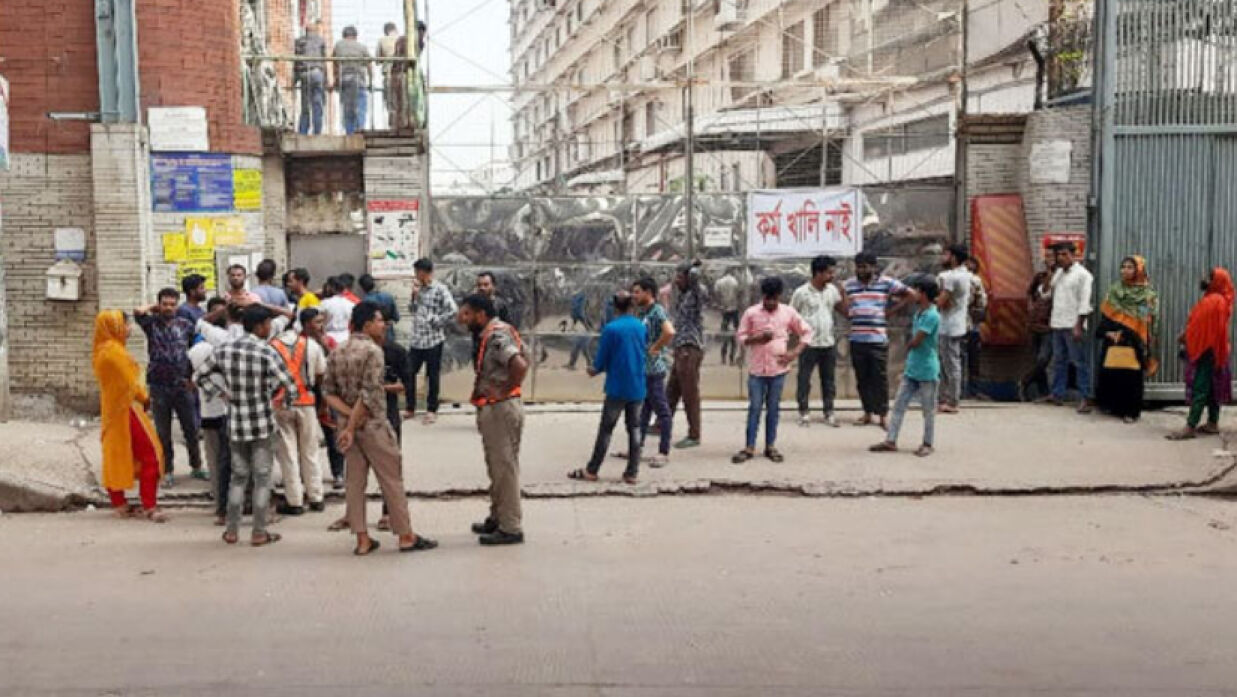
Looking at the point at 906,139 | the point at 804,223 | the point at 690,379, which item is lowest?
the point at 690,379

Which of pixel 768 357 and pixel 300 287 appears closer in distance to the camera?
pixel 768 357

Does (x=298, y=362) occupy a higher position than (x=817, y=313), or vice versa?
(x=817, y=313)

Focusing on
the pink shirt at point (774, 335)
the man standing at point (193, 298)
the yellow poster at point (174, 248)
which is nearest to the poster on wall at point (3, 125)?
the yellow poster at point (174, 248)

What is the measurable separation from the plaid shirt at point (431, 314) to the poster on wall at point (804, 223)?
3.82m

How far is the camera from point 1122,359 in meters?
11.6

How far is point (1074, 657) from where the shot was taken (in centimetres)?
536

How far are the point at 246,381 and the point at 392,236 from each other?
5.50 meters

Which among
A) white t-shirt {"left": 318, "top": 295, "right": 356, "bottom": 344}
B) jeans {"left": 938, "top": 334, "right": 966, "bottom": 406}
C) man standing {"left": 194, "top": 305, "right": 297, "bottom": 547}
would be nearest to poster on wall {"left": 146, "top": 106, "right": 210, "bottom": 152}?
white t-shirt {"left": 318, "top": 295, "right": 356, "bottom": 344}

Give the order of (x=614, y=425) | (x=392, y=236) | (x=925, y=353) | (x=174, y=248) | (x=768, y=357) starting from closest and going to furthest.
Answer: (x=614, y=425), (x=768, y=357), (x=925, y=353), (x=174, y=248), (x=392, y=236)

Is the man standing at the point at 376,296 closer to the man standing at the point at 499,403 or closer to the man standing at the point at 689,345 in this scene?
the man standing at the point at 689,345

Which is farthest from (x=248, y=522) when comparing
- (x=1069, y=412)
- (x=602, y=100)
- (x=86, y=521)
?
(x=602, y=100)

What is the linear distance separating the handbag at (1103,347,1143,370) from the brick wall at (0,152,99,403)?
34.2 feet

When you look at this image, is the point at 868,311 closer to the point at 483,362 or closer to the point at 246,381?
the point at 483,362

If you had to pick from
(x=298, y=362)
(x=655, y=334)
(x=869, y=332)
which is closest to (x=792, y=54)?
(x=869, y=332)
